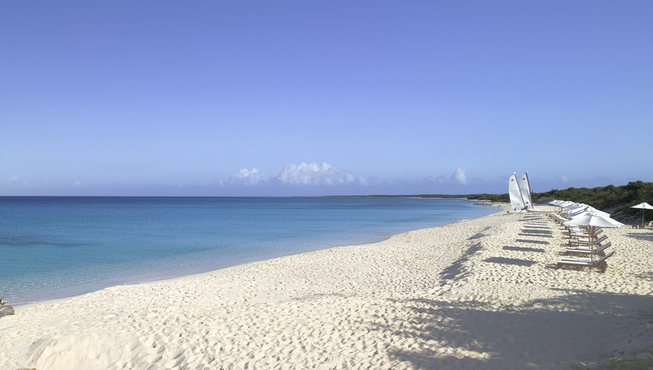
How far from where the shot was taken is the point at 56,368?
6.04 metres

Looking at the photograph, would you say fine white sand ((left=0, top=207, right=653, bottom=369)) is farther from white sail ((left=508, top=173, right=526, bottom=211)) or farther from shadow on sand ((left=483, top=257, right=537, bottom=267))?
white sail ((left=508, top=173, right=526, bottom=211))

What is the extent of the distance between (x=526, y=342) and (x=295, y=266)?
10180 millimetres

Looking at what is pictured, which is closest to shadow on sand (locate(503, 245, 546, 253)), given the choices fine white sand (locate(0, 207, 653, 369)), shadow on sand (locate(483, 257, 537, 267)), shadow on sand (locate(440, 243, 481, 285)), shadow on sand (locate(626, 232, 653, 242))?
shadow on sand (locate(483, 257, 537, 267))

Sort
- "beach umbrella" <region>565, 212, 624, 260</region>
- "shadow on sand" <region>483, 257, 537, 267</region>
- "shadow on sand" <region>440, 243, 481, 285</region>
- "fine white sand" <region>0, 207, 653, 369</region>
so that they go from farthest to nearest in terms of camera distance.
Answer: "shadow on sand" <region>483, 257, 537, 267</region>
"beach umbrella" <region>565, 212, 624, 260</region>
"shadow on sand" <region>440, 243, 481, 285</region>
"fine white sand" <region>0, 207, 653, 369</region>

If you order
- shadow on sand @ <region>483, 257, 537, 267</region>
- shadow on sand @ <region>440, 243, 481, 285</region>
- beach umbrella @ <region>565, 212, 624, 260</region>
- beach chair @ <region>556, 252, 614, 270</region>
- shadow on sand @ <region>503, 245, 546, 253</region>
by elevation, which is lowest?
shadow on sand @ <region>440, 243, 481, 285</region>

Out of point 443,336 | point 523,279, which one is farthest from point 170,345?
point 523,279

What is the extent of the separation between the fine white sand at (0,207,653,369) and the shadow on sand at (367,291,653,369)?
0.03 m

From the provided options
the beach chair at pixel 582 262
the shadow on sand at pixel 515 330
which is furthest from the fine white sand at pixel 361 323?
the beach chair at pixel 582 262

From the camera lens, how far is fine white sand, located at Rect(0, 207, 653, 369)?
5832mm

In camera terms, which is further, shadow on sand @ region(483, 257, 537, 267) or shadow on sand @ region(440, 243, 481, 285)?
shadow on sand @ region(483, 257, 537, 267)

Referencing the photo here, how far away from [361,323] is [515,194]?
97.2 ft

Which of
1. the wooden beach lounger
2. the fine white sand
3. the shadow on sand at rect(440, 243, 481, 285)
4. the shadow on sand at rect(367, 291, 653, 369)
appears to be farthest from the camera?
the shadow on sand at rect(440, 243, 481, 285)

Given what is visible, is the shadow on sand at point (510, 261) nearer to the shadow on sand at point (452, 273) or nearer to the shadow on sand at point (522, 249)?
the shadow on sand at point (452, 273)

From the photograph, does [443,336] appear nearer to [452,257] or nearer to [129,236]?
[452,257]
